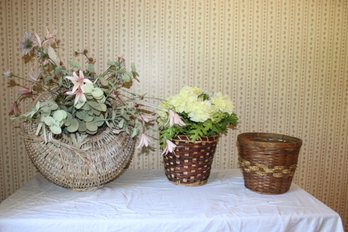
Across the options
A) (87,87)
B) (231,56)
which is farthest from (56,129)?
(231,56)

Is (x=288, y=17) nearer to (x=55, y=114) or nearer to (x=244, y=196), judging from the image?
(x=244, y=196)

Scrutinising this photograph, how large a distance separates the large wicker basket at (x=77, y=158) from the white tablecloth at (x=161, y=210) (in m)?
0.06

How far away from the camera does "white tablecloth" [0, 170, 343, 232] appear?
89cm

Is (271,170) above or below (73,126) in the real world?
below

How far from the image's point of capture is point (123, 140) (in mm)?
1100

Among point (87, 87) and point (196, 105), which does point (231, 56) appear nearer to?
point (196, 105)

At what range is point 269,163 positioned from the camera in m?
1.08

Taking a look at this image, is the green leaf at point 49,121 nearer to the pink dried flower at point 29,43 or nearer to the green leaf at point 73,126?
the green leaf at point 73,126

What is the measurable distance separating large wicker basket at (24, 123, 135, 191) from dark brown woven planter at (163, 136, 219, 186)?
8.4 inches

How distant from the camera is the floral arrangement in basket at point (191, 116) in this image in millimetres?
1088

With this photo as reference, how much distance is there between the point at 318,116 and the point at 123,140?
3.35 feet

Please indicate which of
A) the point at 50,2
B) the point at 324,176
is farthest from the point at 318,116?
the point at 50,2

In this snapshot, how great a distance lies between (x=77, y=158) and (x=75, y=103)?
19 cm

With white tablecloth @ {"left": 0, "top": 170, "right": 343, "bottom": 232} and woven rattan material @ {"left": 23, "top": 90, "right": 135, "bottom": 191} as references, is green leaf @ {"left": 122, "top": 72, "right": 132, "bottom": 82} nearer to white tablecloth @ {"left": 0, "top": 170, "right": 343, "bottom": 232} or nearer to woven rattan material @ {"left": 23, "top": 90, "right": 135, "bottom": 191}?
Answer: woven rattan material @ {"left": 23, "top": 90, "right": 135, "bottom": 191}
